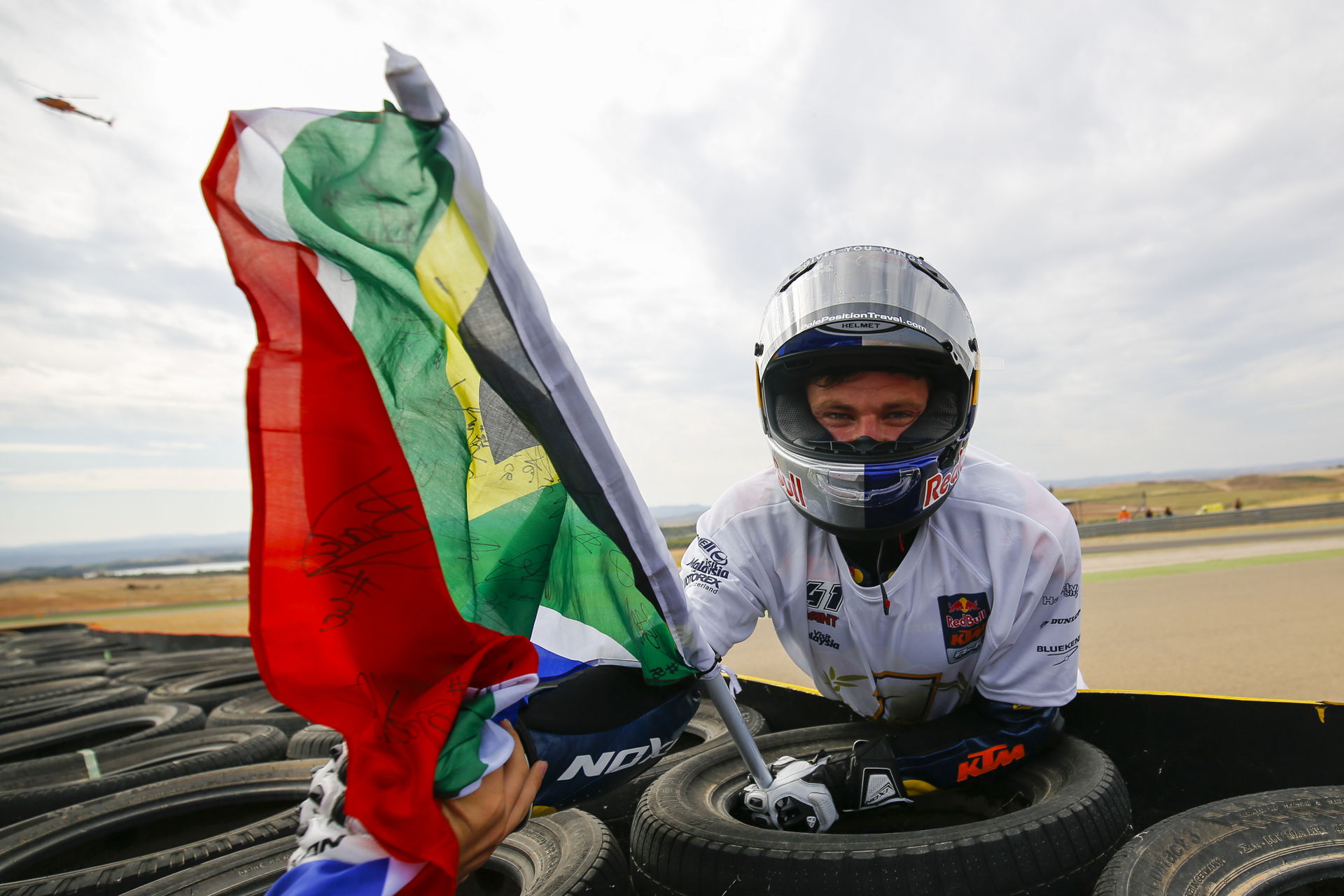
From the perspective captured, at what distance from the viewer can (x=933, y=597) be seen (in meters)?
2.26

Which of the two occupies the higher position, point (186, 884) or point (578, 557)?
point (578, 557)

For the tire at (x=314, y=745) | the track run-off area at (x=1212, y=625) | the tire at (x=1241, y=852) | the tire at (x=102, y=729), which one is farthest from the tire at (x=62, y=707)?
the tire at (x=1241, y=852)

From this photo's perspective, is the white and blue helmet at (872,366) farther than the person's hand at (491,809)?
Yes

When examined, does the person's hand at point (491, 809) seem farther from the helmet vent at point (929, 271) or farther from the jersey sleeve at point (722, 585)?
the helmet vent at point (929, 271)

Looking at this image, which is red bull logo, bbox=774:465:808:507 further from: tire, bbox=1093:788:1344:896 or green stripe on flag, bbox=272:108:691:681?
tire, bbox=1093:788:1344:896

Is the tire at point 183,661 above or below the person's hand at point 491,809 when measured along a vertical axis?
below

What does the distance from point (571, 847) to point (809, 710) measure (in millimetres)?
1496

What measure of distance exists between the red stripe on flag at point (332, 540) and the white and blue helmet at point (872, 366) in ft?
3.88

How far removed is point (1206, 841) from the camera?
1.76 metres

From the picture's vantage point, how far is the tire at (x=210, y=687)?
543 cm

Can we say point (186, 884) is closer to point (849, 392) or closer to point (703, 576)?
point (703, 576)

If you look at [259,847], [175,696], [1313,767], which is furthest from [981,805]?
[175,696]

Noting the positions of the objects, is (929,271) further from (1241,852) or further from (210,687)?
(210,687)

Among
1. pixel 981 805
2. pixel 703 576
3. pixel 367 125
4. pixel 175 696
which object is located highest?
pixel 367 125
